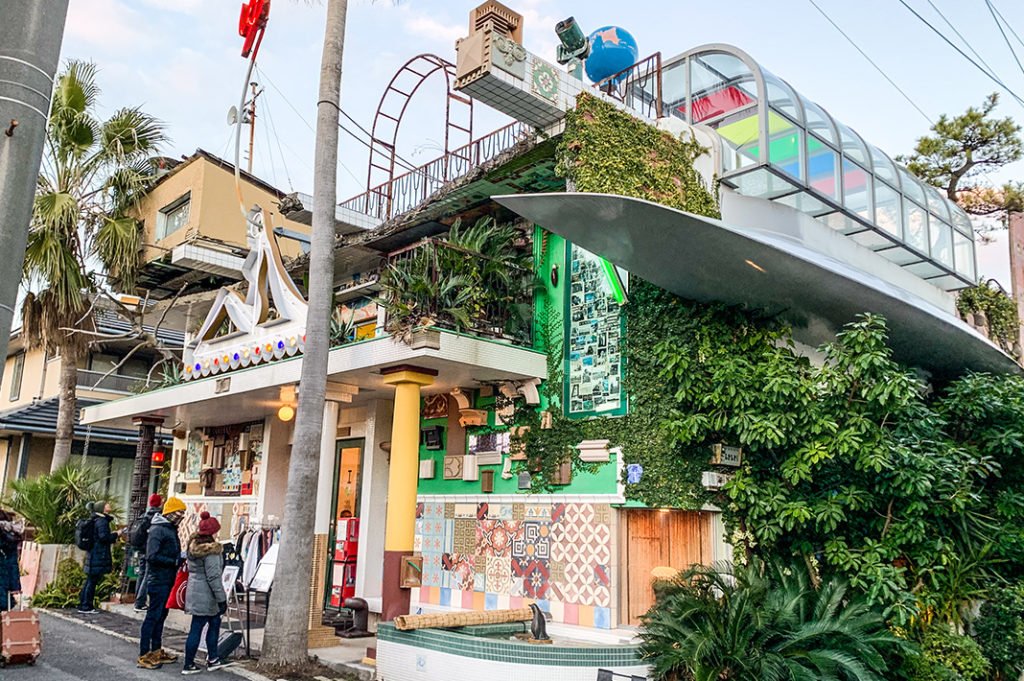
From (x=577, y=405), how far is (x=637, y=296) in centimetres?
169

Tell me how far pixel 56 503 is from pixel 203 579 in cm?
802

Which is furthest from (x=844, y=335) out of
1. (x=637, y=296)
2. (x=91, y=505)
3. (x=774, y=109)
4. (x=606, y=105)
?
(x=91, y=505)

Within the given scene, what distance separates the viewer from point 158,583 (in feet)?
29.6

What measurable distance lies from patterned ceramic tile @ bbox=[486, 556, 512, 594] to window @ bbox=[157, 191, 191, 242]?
36.6 ft

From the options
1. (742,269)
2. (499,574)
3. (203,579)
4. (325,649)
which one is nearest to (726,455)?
(742,269)

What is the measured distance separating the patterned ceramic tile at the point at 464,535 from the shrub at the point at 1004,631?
6462 mm

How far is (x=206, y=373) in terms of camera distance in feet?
44.9

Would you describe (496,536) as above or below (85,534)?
above

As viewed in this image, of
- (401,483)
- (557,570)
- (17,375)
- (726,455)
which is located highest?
(17,375)

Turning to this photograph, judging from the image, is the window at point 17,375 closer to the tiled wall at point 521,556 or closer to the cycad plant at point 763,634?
the tiled wall at point 521,556

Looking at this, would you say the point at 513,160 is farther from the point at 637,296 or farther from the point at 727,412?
the point at 727,412

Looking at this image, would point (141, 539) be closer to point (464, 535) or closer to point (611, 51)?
point (464, 535)

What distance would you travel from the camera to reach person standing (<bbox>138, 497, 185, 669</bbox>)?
906 centimetres

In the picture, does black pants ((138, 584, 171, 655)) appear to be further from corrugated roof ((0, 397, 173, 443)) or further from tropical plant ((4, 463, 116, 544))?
corrugated roof ((0, 397, 173, 443))
